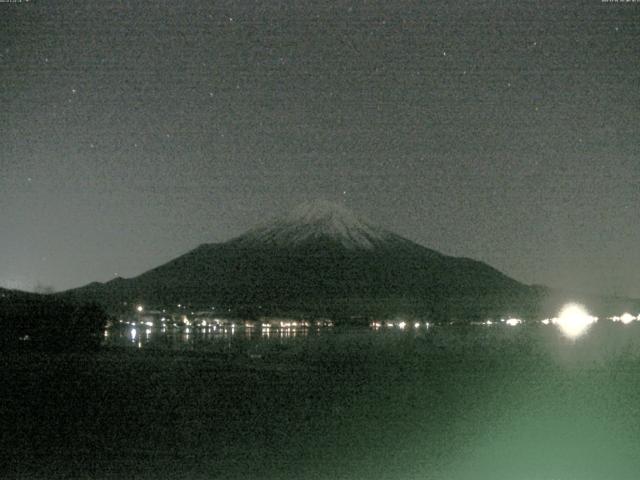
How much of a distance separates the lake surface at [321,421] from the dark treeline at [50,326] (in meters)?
9.85

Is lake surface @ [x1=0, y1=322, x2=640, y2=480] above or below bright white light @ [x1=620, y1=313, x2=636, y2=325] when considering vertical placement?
below

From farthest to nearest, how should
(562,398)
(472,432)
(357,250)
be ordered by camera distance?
(357,250)
(562,398)
(472,432)

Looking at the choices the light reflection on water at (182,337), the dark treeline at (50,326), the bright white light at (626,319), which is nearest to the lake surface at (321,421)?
the dark treeline at (50,326)

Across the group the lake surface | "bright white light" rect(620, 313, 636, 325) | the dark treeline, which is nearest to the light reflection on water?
the dark treeline

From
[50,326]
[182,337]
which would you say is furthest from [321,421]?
[182,337]

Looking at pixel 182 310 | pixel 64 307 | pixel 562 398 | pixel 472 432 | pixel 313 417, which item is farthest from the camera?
pixel 182 310

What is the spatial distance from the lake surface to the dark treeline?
32.3 ft

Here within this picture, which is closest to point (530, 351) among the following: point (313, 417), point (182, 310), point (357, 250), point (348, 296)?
point (313, 417)

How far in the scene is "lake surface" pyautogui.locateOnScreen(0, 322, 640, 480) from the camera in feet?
36.1

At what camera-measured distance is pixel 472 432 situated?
13391mm

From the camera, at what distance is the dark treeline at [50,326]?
34.1 meters

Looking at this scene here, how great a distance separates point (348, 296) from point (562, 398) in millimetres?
118462

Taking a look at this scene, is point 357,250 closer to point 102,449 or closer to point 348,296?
point 348,296

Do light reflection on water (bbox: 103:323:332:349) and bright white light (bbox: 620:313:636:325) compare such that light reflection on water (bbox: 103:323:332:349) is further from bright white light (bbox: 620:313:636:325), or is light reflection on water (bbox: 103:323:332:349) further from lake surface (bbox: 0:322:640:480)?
bright white light (bbox: 620:313:636:325)
